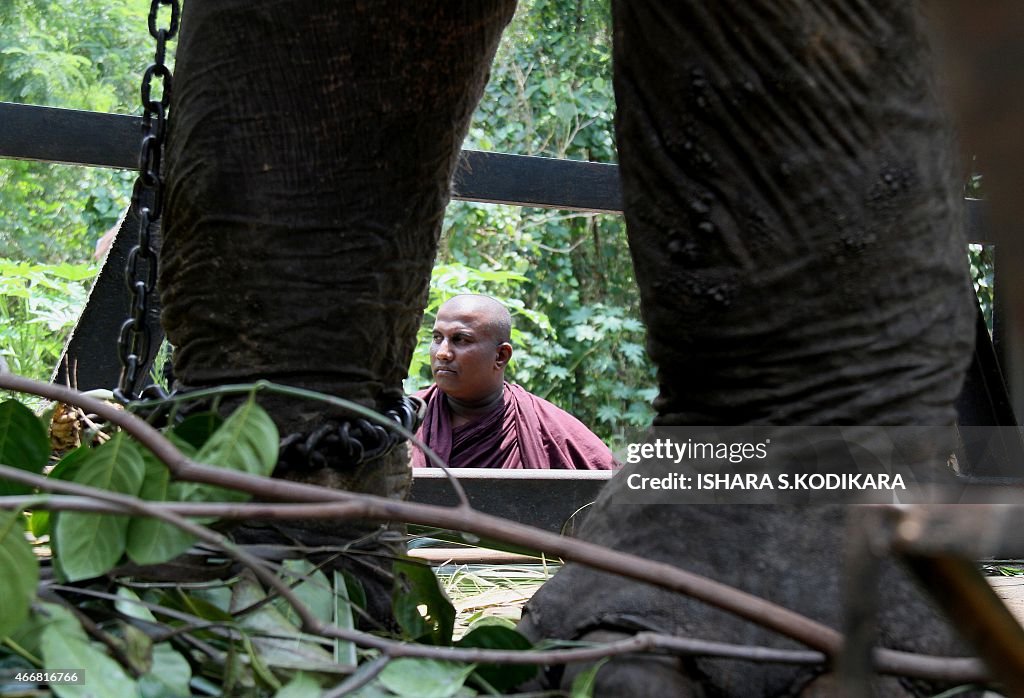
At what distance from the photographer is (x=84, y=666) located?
66 cm

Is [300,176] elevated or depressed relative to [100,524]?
elevated

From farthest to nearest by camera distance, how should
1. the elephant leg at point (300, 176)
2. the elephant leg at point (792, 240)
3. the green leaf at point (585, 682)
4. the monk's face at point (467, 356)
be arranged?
the monk's face at point (467, 356) → the elephant leg at point (300, 176) → the elephant leg at point (792, 240) → the green leaf at point (585, 682)

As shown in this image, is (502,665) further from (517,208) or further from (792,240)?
(517,208)

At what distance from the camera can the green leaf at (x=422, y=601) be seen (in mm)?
896

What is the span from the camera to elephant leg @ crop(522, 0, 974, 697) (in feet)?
2.69

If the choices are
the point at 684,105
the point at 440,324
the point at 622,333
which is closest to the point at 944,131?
the point at 684,105

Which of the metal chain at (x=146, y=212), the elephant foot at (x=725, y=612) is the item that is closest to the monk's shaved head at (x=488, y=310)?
the metal chain at (x=146, y=212)

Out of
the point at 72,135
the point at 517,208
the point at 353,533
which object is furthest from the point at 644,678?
the point at 517,208

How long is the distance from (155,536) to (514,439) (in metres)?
3.78

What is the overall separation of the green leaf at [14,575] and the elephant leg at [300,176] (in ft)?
1.67

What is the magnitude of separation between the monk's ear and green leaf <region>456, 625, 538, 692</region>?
3843 millimetres

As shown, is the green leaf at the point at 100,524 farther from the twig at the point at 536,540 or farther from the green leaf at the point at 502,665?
the green leaf at the point at 502,665


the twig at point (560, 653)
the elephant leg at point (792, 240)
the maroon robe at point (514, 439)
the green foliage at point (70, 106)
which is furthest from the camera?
the green foliage at point (70, 106)

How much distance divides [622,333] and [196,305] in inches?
318
